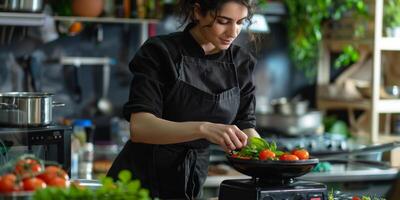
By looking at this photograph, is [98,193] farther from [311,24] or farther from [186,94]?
[311,24]

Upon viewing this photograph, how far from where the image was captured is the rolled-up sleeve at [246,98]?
3.21m

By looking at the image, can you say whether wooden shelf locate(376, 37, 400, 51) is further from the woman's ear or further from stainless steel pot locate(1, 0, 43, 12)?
the woman's ear

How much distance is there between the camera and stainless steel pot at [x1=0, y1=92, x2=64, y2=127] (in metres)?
3.10

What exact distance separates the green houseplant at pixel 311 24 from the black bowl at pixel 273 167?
356 cm

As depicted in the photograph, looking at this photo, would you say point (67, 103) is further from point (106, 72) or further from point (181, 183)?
point (181, 183)

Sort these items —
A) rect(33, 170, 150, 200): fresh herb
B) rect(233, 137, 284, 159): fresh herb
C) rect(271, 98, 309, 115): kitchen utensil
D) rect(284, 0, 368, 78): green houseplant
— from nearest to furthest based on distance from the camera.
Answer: rect(33, 170, 150, 200): fresh herb
rect(233, 137, 284, 159): fresh herb
rect(271, 98, 309, 115): kitchen utensil
rect(284, 0, 368, 78): green houseplant

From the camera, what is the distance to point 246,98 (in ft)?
10.6

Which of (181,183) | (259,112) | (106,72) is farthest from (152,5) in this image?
A: (181,183)

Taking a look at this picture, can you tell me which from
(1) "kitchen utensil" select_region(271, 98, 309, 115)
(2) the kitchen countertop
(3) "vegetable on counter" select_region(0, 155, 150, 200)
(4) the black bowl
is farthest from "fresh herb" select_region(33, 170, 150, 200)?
(1) "kitchen utensil" select_region(271, 98, 309, 115)

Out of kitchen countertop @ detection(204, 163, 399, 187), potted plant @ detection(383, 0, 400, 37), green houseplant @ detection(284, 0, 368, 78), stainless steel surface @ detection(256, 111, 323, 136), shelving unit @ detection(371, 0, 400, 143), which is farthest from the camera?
green houseplant @ detection(284, 0, 368, 78)

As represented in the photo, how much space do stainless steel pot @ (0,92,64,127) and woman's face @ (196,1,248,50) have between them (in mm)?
679

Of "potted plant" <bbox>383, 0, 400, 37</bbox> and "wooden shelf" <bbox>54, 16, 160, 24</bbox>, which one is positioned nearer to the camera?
"wooden shelf" <bbox>54, 16, 160, 24</bbox>

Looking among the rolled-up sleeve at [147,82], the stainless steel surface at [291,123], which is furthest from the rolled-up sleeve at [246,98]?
the stainless steel surface at [291,123]

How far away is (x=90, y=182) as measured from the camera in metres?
2.85
